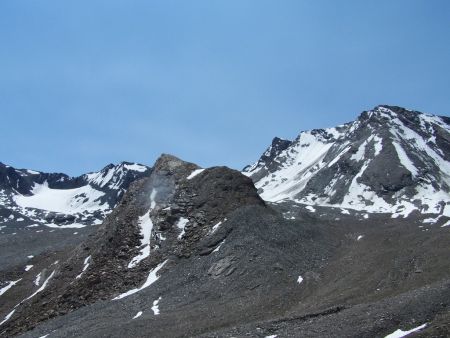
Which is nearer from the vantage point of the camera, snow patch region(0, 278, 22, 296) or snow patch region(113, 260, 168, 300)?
snow patch region(113, 260, 168, 300)

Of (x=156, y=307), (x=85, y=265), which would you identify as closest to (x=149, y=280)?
(x=156, y=307)

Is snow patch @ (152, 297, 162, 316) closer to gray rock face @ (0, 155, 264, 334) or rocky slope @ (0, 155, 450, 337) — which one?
rocky slope @ (0, 155, 450, 337)

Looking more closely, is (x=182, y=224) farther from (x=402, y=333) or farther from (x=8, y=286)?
(x=402, y=333)

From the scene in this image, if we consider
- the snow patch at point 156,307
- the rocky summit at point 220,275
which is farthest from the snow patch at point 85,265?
the snow patch at point 156,307

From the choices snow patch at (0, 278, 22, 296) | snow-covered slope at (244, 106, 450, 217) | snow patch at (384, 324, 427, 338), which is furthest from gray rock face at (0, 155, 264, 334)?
snow-covered slope at (244, 106, 450, 217)

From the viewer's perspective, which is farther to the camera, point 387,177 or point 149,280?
point 387,177

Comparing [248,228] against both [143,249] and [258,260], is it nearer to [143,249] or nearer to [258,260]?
[258,260]

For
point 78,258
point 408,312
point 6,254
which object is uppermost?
point 6,254

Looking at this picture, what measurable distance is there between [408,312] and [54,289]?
1811 inches

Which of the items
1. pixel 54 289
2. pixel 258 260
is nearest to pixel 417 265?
pixel 258 260

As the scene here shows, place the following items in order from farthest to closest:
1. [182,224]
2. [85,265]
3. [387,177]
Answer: [387,177]
[182,224]
[85,265]

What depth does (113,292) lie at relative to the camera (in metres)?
61.6

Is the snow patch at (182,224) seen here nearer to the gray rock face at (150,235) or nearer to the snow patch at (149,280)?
the gray rock face at (150,235)

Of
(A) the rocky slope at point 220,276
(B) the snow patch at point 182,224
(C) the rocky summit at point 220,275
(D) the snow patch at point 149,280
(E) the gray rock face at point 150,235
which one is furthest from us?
(B) the snow patch at point 182,224
